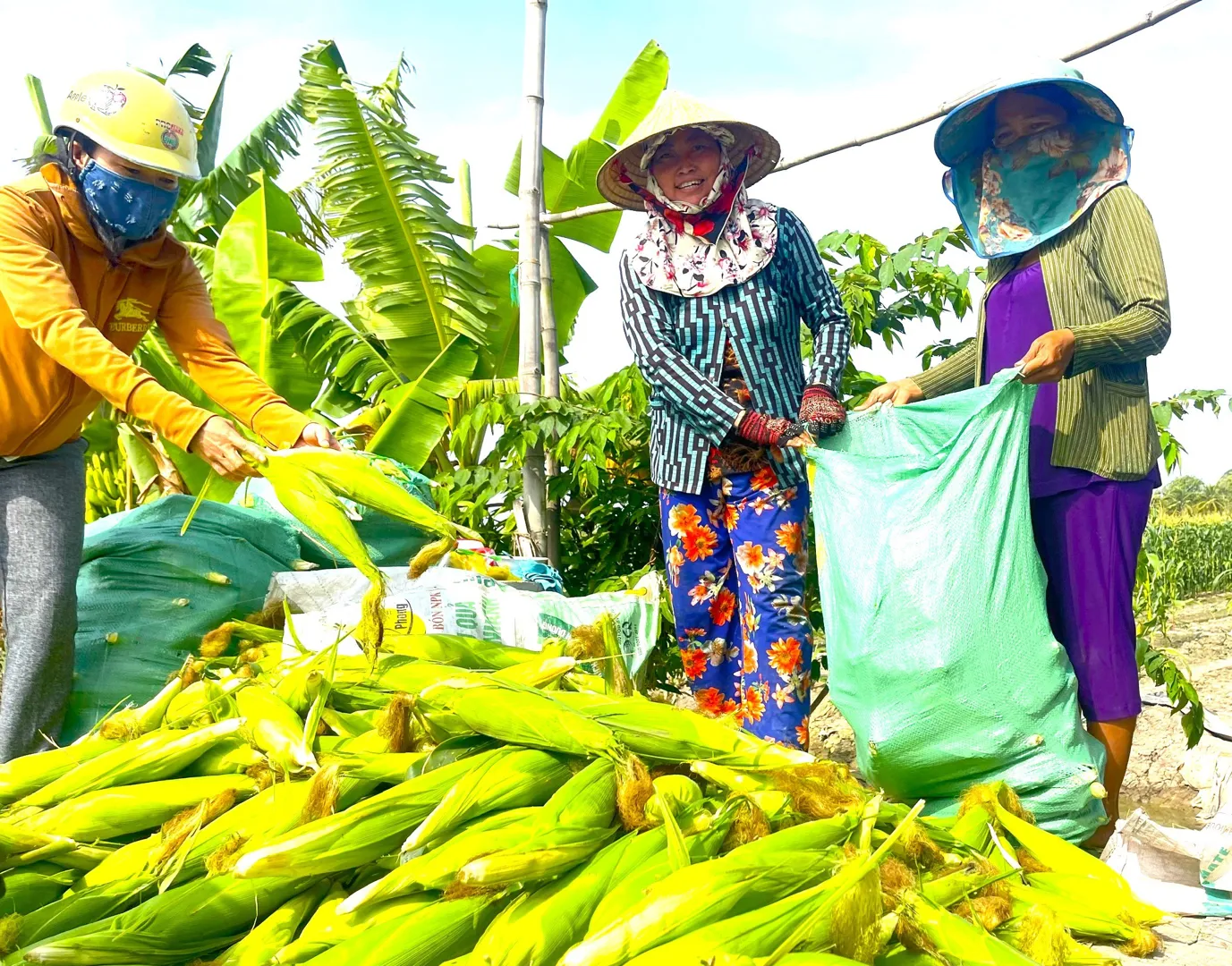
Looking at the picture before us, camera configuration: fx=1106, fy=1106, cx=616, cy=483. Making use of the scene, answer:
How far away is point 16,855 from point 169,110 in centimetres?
185

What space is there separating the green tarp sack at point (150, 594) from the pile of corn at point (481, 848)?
2.98ft

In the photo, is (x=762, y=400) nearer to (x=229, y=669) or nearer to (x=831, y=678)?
(x=831, y=678)

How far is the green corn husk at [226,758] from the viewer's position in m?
2.03

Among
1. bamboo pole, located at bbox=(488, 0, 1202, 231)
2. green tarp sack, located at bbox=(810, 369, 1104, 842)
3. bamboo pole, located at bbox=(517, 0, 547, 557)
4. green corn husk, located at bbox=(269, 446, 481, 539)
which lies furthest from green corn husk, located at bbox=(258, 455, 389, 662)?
bamboo pole, located at bbox=(517, 0, 547, 557)

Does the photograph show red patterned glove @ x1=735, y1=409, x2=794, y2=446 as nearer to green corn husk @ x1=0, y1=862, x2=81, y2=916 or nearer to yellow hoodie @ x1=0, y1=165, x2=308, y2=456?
yellow hoodie @ x1=0, y1=165, x2=308, y2=456

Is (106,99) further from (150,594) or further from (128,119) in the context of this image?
(150,594)

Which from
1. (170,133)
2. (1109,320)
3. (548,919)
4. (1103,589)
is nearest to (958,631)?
(1103,589)

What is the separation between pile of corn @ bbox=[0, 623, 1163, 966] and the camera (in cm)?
156

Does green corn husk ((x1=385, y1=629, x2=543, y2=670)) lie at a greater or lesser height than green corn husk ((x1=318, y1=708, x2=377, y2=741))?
greater

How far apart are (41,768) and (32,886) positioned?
40cm

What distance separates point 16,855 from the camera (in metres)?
1.82

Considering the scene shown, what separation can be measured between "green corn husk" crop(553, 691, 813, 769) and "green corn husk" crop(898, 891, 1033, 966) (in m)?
0.37

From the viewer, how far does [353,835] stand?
65.6 inches

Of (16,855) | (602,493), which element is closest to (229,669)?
(16,855)
